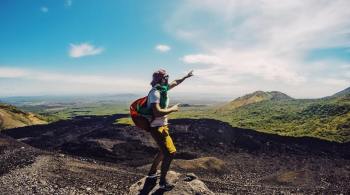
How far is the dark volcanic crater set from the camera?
2977 centimetres

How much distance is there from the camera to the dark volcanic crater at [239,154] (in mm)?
29766

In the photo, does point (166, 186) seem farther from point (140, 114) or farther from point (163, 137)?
point (140, 114)

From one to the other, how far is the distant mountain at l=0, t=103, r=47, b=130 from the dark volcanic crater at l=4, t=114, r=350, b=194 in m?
8.57

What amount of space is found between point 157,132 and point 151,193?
8.54 feet

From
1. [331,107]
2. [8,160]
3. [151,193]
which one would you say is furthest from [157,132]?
[331,107]

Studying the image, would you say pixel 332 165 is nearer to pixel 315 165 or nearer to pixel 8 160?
pixel 315 165

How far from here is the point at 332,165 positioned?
36594 mm

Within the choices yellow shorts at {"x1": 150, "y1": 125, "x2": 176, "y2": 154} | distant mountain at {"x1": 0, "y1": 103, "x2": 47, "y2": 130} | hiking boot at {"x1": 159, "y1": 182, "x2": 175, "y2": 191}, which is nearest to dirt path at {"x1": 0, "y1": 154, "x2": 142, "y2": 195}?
hiking boot at {"x1": 159, "y1": 182, "x2": 175, "y2": 191}

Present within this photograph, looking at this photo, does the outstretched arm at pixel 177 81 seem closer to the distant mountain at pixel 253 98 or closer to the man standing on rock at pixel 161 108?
the man standing on rock at pixel 161 108

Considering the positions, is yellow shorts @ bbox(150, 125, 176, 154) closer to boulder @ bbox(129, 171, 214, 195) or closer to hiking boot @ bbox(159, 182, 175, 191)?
hiking boot @ bbox(159, 182, 175, 191)

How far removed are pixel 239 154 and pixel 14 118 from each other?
2127 inches

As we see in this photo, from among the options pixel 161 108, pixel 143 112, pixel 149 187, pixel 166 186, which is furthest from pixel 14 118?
pixel 161 108

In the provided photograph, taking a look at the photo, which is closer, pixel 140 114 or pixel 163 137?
pixel 140 114

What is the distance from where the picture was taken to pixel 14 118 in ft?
254
